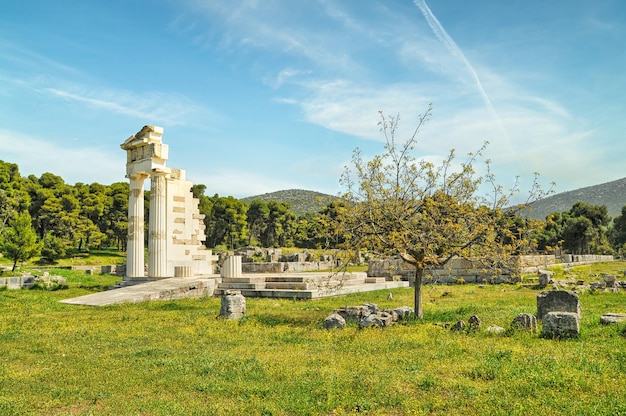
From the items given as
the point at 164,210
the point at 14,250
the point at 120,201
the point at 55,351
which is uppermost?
the point at 120,201

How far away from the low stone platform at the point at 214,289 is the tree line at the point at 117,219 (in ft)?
82.6

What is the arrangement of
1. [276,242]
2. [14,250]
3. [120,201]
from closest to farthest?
1. [14,250]
2. [120,201]
3. [276,242]

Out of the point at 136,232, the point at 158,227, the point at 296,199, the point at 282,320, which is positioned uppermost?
the point at 296,199

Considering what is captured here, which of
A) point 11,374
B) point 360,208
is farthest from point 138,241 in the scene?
point 11,374

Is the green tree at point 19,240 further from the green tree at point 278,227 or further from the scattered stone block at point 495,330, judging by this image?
the green tree at point 278,227

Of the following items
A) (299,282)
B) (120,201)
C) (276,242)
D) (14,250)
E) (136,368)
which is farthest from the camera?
(276,242)

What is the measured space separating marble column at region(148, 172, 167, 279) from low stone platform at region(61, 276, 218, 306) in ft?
6.37

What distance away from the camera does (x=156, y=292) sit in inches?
798

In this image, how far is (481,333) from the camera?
10891mm

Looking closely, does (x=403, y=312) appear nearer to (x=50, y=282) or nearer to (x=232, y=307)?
(x=232, y=307)

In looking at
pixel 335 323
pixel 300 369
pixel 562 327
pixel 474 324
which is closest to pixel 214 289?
pixel 335 323

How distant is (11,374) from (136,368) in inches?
79.6

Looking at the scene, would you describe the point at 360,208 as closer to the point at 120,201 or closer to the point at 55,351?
the point at 55,351

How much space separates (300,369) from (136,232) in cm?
2082
